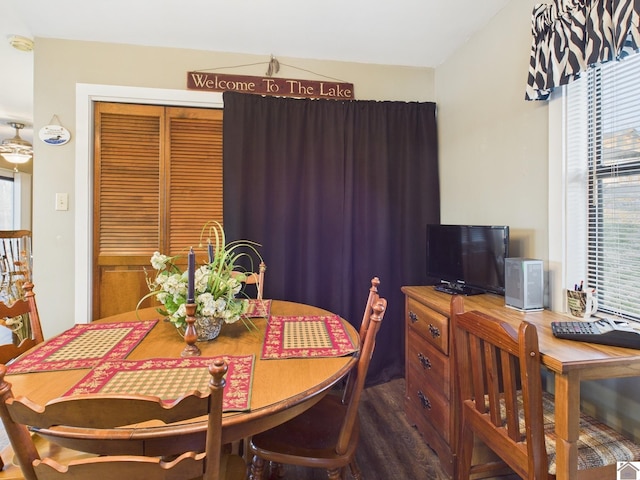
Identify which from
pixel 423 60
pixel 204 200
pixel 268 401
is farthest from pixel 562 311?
pixel 204 200

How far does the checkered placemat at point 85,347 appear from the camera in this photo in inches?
46.8

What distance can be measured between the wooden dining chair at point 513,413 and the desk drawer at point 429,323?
310 millimetres

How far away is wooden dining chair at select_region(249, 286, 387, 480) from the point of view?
126 cm

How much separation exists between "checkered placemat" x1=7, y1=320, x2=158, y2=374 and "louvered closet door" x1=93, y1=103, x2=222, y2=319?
1.12 m

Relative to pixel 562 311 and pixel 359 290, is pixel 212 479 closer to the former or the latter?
pixel 562 311

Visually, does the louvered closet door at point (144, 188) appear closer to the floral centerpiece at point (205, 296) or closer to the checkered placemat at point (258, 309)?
the checkered placemat at point (258, 309)

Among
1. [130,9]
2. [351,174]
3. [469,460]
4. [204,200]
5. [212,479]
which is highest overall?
[130,9]

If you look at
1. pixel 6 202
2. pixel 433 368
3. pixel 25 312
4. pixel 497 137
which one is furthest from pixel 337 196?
pixel 6 202

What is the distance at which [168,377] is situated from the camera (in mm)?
1086

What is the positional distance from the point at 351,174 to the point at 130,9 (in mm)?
1804

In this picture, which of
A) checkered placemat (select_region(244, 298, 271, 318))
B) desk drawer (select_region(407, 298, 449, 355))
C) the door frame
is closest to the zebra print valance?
desk drawer (select_region(407, 298, 449, 355))

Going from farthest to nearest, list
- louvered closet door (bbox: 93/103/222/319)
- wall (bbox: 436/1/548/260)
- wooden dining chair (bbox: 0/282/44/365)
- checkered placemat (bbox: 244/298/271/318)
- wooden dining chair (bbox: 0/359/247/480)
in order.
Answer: louvered closet door (bbox: 93/103/222/319) → wall (bbox: 436/1/548/260) → checkered placemat (bbox: 244/298/271/318) → wooden dining chair (bbox: 0/282/44/365) → wooden dining chair (bbox: 0/359/247/480)

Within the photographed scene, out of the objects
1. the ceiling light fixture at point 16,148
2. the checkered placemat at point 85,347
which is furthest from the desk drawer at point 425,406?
the ceiling light fixture at point 16,148

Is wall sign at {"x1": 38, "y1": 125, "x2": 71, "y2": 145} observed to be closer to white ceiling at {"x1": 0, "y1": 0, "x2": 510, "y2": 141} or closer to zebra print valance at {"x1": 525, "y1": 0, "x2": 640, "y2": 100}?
white ceiling at {"x1": 0, "y1": 0, "x2": 510, "y2": 141}
